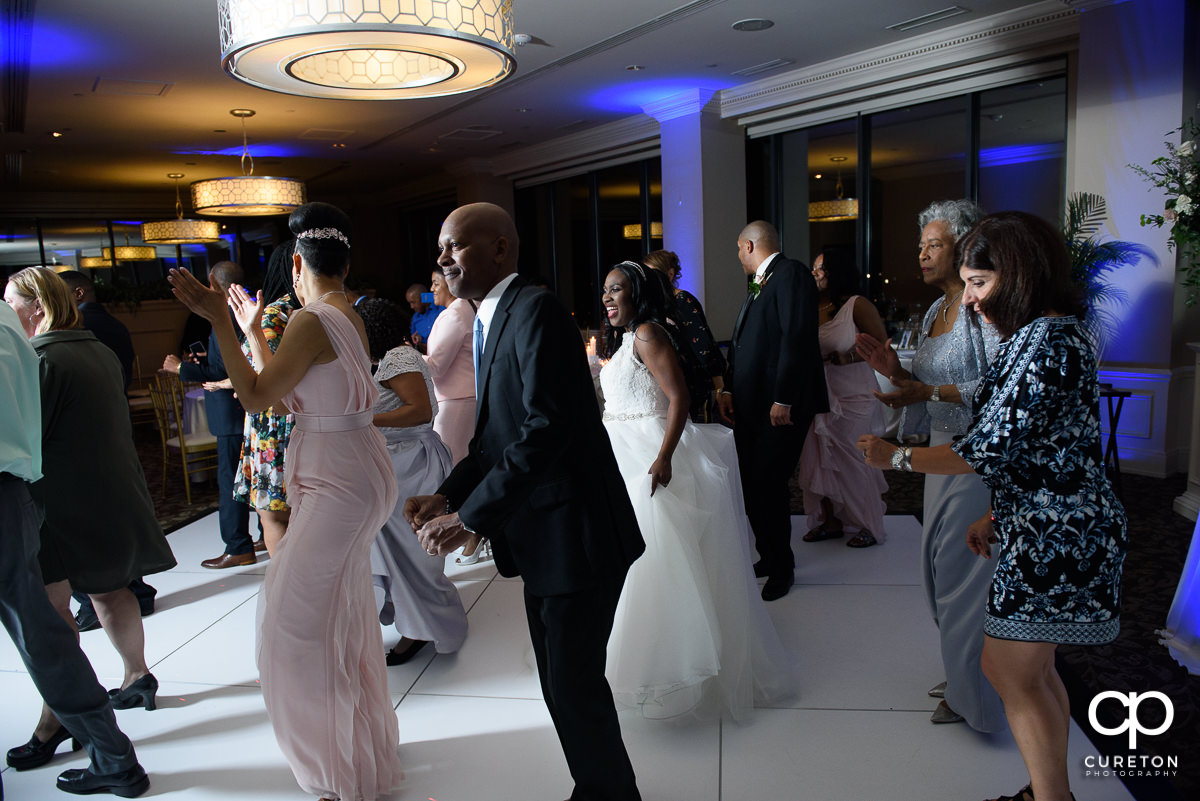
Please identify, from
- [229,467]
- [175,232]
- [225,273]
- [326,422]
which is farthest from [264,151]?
[326,422]

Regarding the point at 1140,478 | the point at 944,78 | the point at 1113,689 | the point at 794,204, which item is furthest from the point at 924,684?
the point at 794,204

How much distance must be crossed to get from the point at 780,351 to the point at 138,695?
2.97 metres

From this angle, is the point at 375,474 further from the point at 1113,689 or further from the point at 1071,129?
the point at 1071,129

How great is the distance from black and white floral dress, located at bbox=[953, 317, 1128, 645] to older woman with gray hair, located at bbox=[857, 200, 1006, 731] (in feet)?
1.94

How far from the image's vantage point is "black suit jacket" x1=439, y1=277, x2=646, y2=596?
1.68 m

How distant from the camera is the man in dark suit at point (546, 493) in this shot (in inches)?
66.8

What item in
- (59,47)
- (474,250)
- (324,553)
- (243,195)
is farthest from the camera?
(243,195)

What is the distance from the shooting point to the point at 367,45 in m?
2.05

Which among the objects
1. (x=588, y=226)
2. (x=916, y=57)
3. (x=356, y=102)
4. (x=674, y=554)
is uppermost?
(x=356, y=102)

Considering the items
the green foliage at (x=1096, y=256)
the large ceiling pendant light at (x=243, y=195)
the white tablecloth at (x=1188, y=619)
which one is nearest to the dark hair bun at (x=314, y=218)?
the white tablecloth at (x=1188, y=619)

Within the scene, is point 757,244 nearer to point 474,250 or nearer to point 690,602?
point 690,602

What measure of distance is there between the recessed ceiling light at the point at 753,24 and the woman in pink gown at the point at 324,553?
4.91 metres

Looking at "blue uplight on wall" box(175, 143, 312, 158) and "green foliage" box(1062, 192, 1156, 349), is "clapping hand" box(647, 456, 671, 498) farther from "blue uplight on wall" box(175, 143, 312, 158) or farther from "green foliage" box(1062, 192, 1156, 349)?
"blue uplight on wall" box(175, 143, 312, 158)

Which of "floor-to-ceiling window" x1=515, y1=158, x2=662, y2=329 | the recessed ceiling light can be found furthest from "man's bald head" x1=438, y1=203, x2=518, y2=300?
"floor-to-ceiling window" x1=515, y1=158, x2=662, y2=329
